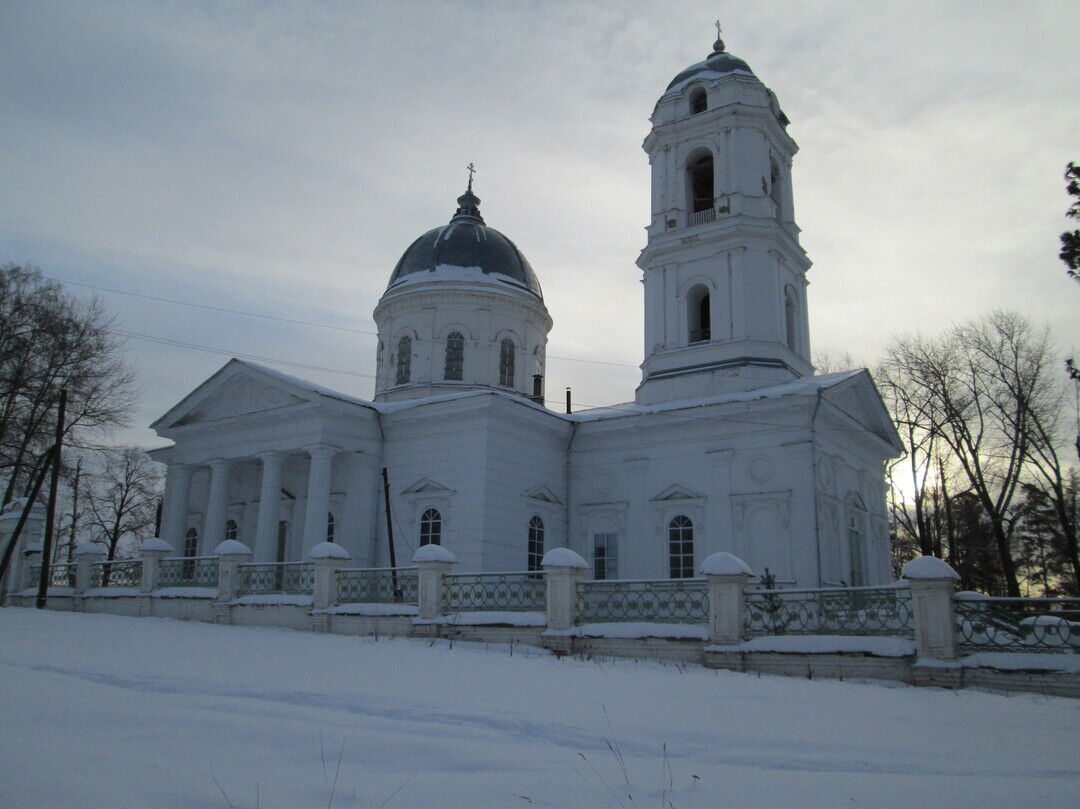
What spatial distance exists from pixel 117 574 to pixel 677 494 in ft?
45.5

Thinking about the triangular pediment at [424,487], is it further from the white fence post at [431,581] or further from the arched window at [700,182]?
the arched window at [700,182]

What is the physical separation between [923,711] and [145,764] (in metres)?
6.83

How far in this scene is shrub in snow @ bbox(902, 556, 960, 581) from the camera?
418 inches

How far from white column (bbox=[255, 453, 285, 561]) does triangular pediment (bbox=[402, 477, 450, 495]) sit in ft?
10.7

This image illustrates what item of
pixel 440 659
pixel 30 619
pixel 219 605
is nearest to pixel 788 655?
pixel 440 659

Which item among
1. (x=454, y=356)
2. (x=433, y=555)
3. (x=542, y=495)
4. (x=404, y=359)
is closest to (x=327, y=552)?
(x=433, y=555)

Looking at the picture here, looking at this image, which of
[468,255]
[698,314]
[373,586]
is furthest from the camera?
[468,255]

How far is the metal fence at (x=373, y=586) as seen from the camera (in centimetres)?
1600

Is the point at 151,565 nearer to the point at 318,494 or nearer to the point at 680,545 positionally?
the point at 318,494

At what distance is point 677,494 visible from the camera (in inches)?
798

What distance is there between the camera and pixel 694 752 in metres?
5.85

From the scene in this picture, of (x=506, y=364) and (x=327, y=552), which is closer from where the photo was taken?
(x=327, y=552)

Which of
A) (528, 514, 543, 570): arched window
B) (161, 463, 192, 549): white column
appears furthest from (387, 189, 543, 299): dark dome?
(528, 514, 543, 570): arched window

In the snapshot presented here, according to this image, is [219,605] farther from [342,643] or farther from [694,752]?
[694,752]
